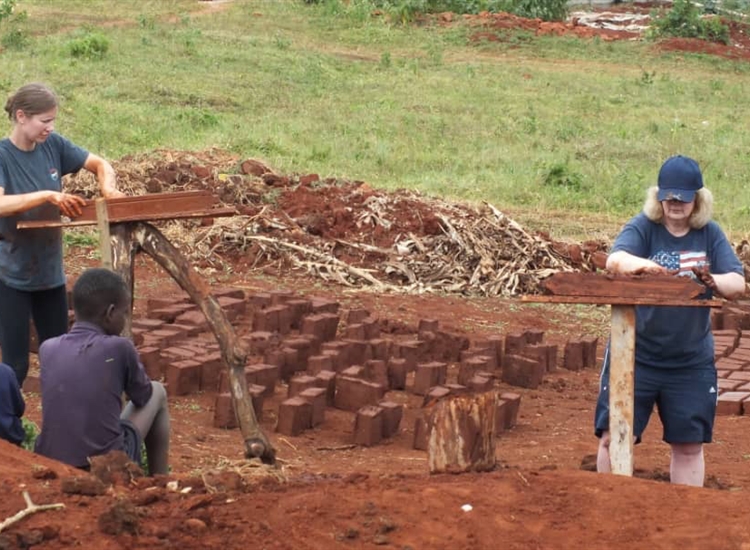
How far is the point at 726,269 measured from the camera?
16.5 feet

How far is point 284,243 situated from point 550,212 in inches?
148

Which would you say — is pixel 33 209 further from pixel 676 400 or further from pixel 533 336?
pixel 533 336

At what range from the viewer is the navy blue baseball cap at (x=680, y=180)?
4918 mm

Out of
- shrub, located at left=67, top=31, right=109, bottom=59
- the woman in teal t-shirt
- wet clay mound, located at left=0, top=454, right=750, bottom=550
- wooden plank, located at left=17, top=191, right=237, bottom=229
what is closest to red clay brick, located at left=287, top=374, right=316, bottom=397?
the woman in teal t-shirt

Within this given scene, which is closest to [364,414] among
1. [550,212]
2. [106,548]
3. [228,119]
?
[106,548]

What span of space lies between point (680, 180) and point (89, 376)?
2218 millimetres

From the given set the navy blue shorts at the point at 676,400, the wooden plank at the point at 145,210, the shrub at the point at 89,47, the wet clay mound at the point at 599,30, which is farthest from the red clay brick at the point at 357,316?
the wet clay mound at the point at 599,30

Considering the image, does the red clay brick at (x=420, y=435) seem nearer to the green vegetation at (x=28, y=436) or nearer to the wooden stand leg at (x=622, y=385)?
the wooden stand leg at (x=622, y=385)

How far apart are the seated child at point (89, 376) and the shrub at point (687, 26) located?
24.6 m

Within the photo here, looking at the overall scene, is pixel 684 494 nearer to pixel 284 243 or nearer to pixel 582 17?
pixel 284 243

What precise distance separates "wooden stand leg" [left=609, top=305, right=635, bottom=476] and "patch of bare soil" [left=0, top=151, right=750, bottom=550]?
0.19m

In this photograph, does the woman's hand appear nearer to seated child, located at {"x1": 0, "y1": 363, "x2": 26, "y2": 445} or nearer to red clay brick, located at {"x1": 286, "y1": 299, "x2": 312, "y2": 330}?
seated child, located at {"x1": 0, "y1": 363, "x2": 26, "y2": 445}

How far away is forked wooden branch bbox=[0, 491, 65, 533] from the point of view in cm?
364

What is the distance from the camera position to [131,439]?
193 inches
